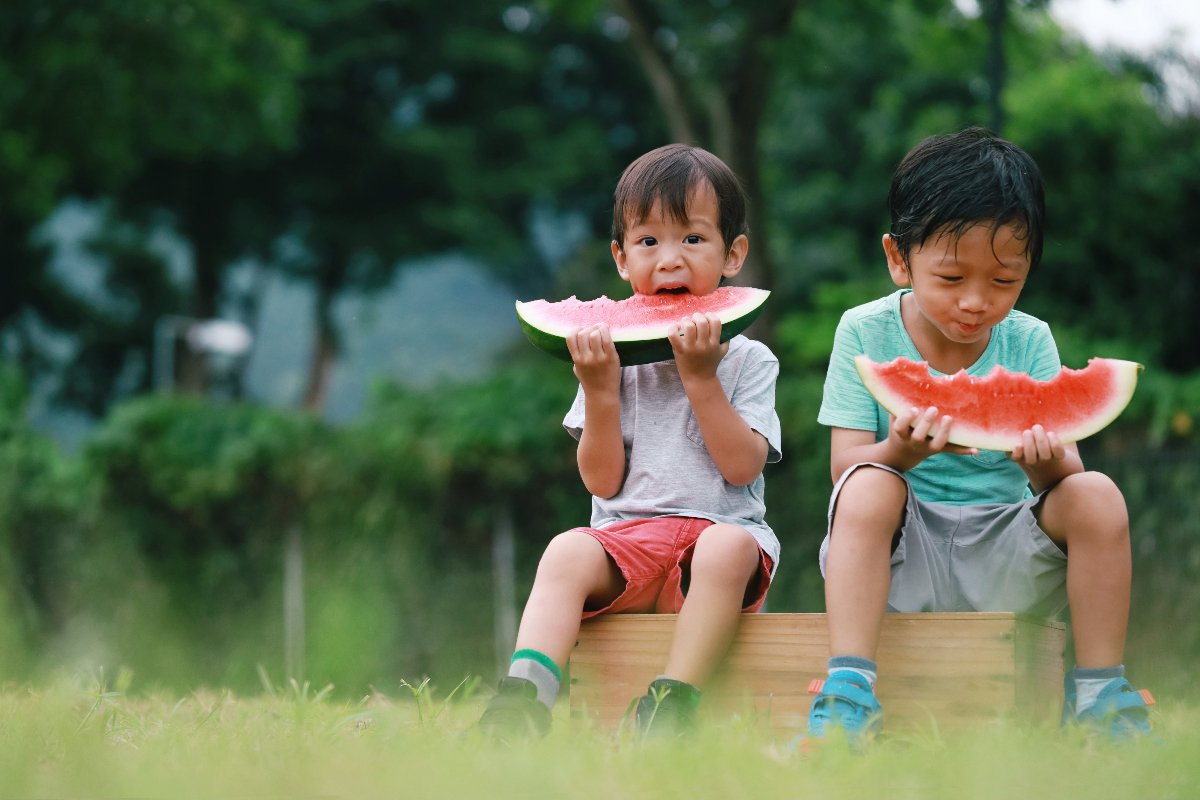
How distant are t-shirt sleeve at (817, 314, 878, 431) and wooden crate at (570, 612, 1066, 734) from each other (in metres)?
0.56

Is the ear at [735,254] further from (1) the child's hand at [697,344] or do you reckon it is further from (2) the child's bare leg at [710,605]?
(2) the child's bare leg at [710,605]

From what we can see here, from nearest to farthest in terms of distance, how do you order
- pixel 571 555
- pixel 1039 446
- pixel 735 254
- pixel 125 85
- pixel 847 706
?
pixel 847 706 → pixel 1039 446 → pixel 571 555 → pixel 735 254 → pixel 125 85

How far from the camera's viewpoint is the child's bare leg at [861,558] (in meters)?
2.93

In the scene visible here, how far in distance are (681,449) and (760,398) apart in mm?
249

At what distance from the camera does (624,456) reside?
363 centimetres

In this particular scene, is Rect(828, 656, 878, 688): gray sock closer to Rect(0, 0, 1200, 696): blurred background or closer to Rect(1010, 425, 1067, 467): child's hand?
Rect(1010, 425, 1067, 467): child's hand

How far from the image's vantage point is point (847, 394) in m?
3.47

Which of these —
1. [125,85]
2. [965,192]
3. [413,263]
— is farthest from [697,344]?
[413,263]

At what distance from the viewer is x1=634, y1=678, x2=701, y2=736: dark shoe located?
2.88m

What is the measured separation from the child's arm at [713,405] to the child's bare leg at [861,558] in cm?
41

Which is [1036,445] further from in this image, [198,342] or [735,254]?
[198,342]

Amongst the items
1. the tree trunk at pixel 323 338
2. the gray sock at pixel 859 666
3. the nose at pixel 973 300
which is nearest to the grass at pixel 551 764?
the gray sock at pixel 859 666

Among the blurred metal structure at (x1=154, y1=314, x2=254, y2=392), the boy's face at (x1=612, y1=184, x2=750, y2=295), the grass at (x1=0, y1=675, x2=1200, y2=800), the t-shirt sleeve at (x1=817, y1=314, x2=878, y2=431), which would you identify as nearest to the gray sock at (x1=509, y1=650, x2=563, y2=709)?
the grass at (x1=0, y1=675, x2=1200, y2=800)

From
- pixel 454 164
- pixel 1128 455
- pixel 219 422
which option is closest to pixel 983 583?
pixel 1128 455
